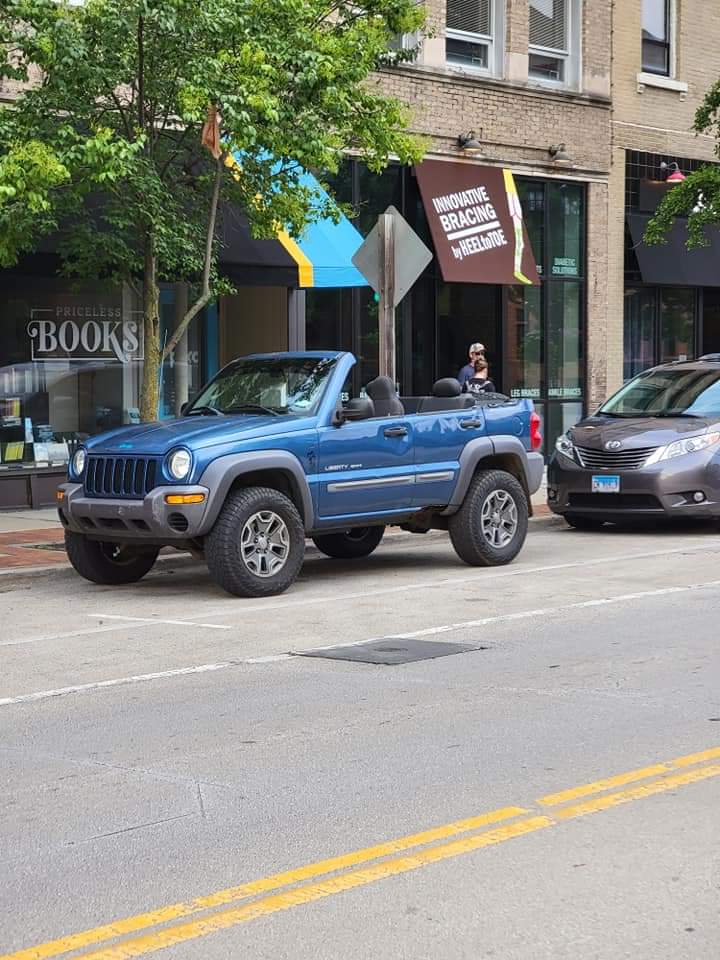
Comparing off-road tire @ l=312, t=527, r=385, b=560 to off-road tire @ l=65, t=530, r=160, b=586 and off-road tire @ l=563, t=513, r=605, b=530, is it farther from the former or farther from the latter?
off-road tire @ l=563, t=513, r=605, b=530

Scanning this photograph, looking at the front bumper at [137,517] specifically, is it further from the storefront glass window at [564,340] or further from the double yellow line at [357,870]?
the storefront glass window at [564,340]

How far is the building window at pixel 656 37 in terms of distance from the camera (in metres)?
25.6

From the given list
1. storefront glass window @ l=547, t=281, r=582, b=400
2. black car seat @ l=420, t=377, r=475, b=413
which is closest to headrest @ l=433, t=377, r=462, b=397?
black car seat @ l=420, t=377, r=475, b=413

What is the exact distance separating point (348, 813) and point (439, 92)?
17.6 m

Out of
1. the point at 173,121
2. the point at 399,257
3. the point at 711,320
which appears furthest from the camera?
the point at 711,320

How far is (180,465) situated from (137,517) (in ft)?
1.66

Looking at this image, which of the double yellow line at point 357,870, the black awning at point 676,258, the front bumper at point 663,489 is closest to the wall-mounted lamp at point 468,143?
the black awning at point 676,258

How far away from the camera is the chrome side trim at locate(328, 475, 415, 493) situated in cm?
1232

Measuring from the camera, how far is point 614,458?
52.7 feet

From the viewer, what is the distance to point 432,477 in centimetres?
1300

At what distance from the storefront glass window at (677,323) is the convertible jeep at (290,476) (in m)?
12.9

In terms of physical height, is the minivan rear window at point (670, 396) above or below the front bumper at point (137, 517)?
above

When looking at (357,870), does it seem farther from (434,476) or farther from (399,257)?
(399,257)

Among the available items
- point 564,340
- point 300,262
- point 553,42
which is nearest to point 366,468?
point 300,262
